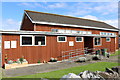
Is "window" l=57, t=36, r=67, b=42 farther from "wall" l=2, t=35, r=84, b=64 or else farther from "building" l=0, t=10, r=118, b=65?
"wall" l=2, t=35, r=84, b=64

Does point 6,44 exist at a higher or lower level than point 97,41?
lower

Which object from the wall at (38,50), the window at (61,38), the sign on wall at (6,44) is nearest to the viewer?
the sign on wall at (6,44)

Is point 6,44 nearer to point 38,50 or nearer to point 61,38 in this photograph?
point 38,50

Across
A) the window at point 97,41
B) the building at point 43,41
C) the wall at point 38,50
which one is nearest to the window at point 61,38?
the building at point 43,41

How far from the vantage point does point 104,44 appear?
19.5 m

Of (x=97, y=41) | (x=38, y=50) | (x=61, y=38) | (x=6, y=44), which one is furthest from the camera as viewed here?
(x=97, y=41)

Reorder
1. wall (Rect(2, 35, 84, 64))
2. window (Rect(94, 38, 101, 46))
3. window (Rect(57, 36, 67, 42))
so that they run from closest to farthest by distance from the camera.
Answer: wall (Rect(2, 35, 84, 64))
window (Rect(57, 36, 67, 42))
window (Rect(94, 38, 101, 46))

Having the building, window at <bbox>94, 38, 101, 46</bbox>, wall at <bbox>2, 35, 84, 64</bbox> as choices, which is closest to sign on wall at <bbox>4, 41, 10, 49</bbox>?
the building

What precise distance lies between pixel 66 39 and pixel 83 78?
858cm

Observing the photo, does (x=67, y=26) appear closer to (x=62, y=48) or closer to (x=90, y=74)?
(x=62, y=48)

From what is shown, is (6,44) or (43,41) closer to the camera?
(6,44)

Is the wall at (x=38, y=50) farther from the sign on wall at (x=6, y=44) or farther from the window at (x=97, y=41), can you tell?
the window at (x=97, y=41)

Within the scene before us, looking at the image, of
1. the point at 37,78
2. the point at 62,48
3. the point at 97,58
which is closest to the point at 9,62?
the point at 37,78

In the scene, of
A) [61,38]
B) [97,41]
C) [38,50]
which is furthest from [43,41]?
[97,41]
